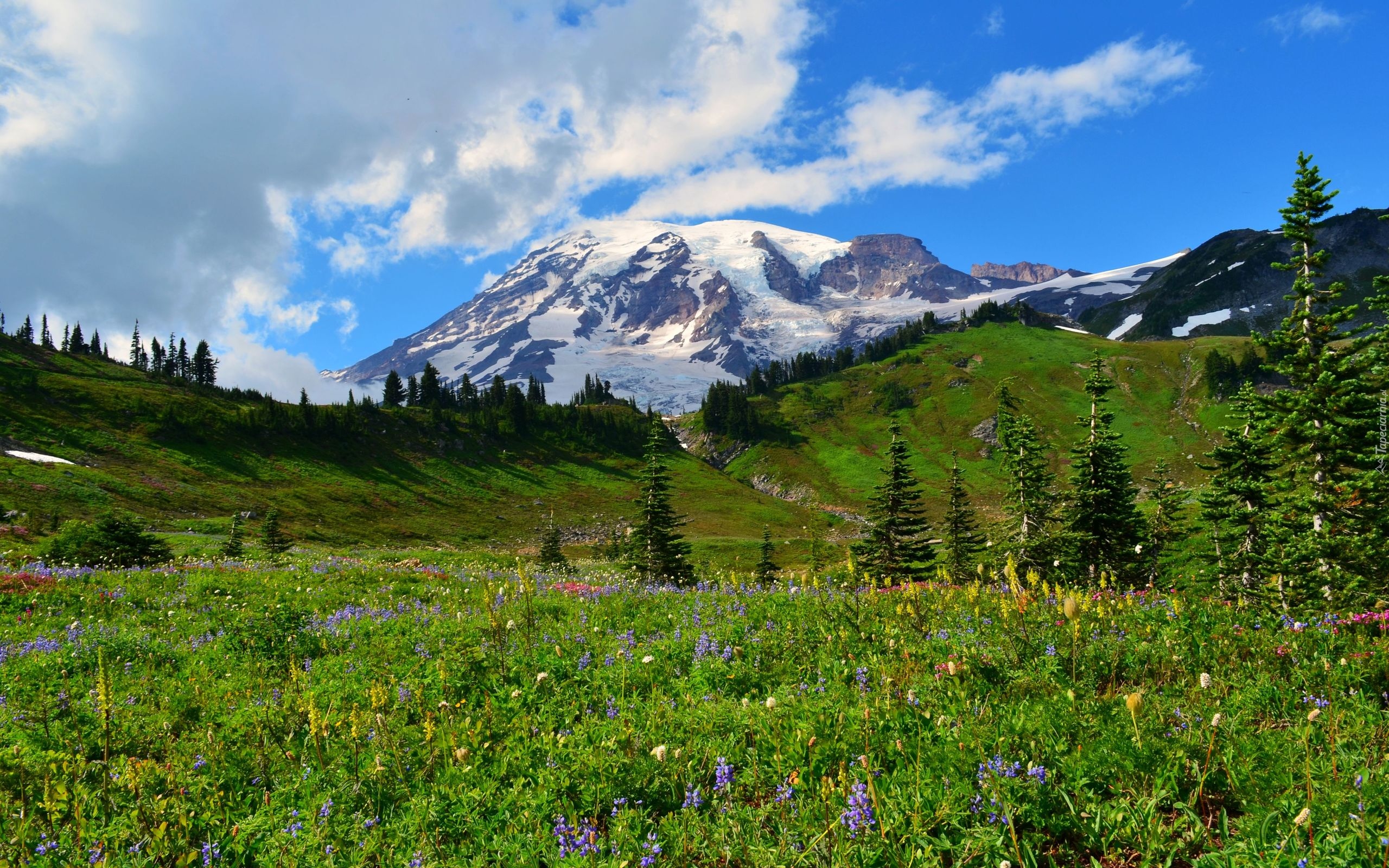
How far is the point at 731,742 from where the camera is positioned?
4.41 meters

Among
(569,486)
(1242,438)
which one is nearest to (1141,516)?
(1242,438)

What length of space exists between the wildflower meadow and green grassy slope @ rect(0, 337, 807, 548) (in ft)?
202

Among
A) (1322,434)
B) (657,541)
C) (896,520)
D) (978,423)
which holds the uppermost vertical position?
(978,423)

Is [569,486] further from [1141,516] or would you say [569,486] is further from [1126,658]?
[1126,658]

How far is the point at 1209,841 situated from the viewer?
3.27m

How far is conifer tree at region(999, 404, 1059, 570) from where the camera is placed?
98.3 feet

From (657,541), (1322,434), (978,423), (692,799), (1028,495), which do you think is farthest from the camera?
(978,423)

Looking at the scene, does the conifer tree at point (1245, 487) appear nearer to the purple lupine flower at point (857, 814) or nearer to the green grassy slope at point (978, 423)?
the purple lupine flower at point (857, 814)

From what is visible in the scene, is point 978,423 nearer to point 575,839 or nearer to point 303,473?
point 303,473

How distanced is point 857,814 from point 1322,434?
25.6m

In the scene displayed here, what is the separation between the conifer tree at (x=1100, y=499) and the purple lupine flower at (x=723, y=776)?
29978mm

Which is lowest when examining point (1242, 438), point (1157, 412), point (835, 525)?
point (835, 525)

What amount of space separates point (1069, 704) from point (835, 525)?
4490 inches

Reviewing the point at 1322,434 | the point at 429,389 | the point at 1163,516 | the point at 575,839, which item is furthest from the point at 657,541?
the point at 429,389
